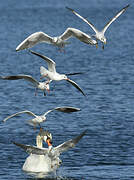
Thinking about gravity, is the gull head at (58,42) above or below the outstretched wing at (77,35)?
below

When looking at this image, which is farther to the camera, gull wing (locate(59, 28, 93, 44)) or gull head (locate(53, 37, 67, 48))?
gull wing (locate(59, 28, 93, 44))

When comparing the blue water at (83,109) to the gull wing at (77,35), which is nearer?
the gull wing at (77,35)

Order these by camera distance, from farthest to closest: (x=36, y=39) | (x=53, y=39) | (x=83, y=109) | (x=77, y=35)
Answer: (x=83, y=109)
(x=77, y=35)
(x=36, y=39)
(x=53, y=39)

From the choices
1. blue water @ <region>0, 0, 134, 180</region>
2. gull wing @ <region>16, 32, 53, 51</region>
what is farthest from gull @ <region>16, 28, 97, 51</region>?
blue water @ <region>0, 0, 134, 180</region>

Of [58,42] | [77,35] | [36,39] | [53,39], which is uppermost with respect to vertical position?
[77,35]

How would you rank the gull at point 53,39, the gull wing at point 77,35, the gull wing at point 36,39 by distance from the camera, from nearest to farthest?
the gull at point 53,39
the gull wing at point 36,39
the gull wing at point 77,35

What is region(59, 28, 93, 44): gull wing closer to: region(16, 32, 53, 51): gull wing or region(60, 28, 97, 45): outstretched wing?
region(60, 28, 97, 45): outstretched wing

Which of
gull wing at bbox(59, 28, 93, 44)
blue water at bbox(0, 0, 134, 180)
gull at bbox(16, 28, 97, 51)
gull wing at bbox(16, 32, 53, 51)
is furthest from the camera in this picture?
blue water at bbox(0, 0, 134, 180)

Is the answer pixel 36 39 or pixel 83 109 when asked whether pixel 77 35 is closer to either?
pixel 36 39

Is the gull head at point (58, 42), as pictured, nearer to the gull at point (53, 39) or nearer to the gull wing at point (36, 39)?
the gull at point (53, 39)

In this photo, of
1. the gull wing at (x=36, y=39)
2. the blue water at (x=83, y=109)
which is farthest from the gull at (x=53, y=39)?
the blue water at (x=83, y=109)

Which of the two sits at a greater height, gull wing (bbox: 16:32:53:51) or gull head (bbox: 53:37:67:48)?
gull wing (bbox: 16:32:53:51)

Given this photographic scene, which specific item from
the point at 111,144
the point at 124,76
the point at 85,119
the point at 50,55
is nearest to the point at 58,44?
the point at 111,144

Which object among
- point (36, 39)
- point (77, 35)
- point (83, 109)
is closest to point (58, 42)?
point (36, 39)
